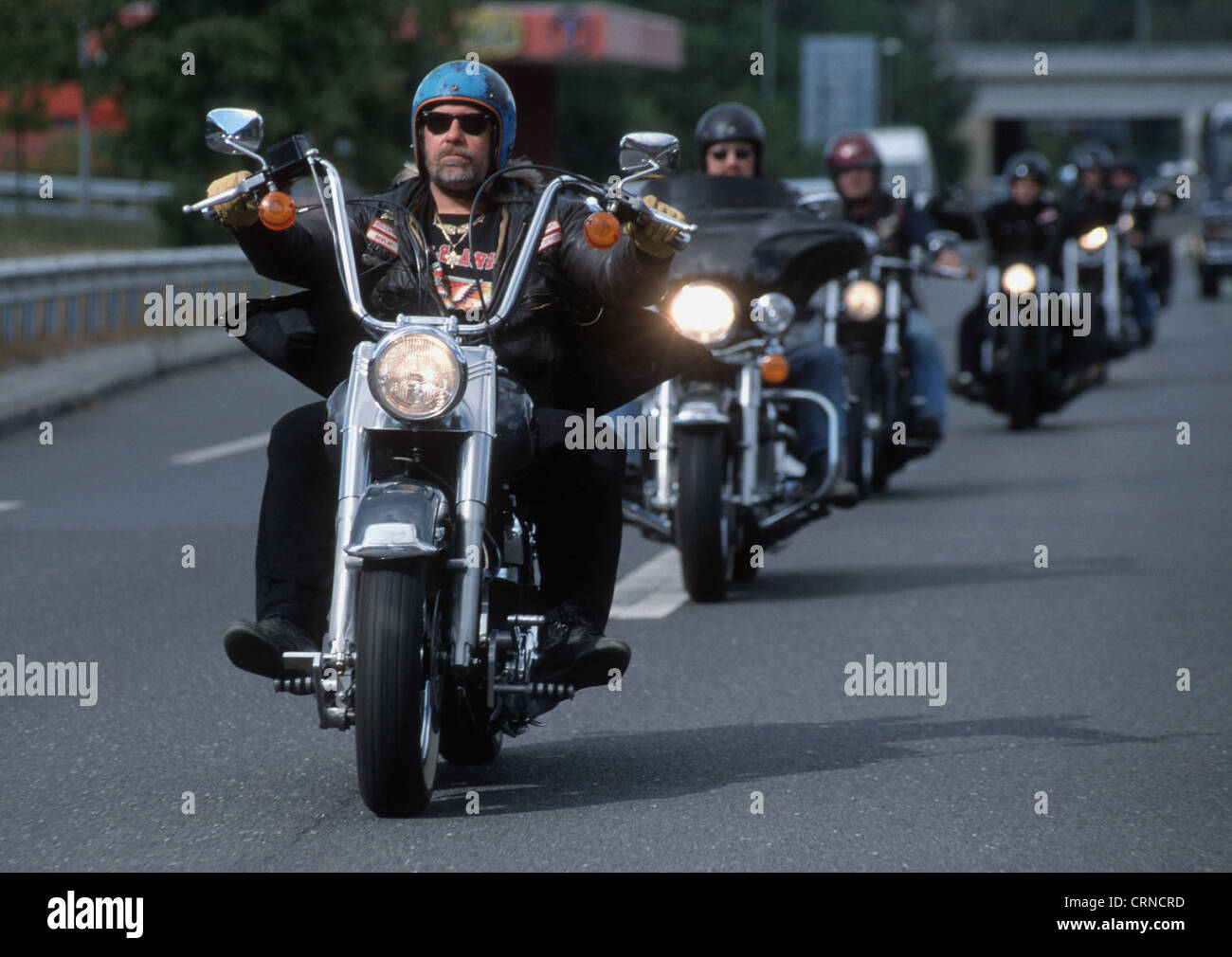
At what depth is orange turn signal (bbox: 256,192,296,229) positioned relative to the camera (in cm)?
539

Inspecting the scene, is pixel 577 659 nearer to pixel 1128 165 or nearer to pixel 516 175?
pixel 516 175

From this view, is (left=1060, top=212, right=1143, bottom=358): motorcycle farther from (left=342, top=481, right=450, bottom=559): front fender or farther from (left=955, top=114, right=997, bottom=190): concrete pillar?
(left=955, top=114, right=997, bottom=190): concrete pillar

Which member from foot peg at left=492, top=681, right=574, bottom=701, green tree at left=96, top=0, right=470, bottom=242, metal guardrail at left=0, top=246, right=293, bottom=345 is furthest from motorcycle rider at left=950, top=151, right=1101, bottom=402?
green tree at left=96, top=0, right=470, bottom=242

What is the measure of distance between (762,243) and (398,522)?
4.53 meters

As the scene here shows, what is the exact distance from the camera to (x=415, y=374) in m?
5.30

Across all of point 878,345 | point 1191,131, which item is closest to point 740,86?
point 1191,131

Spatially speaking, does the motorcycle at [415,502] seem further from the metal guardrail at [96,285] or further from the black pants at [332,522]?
the metal guardrail at [96,285]

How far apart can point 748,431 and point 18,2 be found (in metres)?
23.2

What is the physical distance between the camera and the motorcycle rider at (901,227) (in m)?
12.6

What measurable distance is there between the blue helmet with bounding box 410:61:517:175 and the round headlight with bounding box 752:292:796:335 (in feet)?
11.1

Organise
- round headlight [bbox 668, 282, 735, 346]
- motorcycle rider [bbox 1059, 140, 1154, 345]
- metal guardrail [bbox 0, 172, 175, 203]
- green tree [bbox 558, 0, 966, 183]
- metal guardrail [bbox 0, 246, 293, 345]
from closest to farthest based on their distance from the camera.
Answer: round headlight [bbox 668, 282, 735, 346] → motorcycle rider [bbox 1059, 140, 1154, 345] → metal guardrail [bbox 0, 246, 293, 345] → metal guardrail [bbox 0, 172, 175, 203] → green tree [bbox 558, 0, 966, 183]

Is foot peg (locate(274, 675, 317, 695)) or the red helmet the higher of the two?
the red helmet

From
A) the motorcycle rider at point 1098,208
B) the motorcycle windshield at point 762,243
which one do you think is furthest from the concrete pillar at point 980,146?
the motorcycle windshield at point 762,243

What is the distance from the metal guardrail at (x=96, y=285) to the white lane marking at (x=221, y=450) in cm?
380
